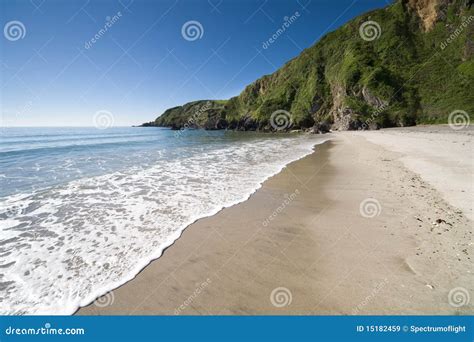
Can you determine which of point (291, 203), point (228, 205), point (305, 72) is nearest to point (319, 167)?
point (291, 203)

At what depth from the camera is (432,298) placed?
153 inches

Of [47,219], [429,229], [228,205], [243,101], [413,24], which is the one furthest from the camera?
[243,101]

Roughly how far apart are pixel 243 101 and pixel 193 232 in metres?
136

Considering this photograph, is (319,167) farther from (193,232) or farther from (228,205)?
Answer: (193,232)

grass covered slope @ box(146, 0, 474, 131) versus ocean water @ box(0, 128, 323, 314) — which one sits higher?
grass covered slope @ box(146, 0, 474, 131)
